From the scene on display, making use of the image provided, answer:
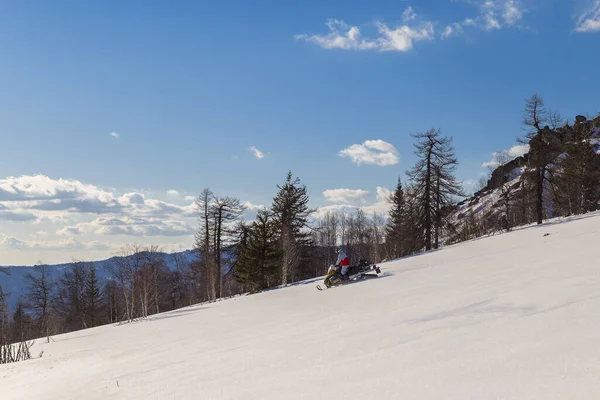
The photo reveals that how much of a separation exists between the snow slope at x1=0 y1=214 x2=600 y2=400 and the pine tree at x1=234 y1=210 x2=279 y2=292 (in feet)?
61.4

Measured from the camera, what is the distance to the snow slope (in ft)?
16.0

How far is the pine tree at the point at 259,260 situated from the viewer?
3200 centimetres

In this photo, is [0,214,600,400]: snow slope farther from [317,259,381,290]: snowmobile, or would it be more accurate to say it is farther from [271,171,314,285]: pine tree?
[271,171,314,285]: pine tree

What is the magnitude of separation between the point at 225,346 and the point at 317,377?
13.9 feet

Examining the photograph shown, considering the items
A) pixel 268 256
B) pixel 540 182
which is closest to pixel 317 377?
pixel 268 256

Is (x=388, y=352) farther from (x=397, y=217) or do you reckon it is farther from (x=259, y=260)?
(x=397, y=217)

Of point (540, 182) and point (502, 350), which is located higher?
point (540, 182)

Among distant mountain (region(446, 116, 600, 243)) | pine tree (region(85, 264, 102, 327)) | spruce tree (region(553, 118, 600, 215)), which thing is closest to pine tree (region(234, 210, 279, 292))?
distant mountain (region(446, 116, 600, 243))

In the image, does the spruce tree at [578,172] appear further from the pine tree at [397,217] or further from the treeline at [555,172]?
the pine tree at [397,217]

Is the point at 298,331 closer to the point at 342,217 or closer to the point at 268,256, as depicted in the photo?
the point at 268,256

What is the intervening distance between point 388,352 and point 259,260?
86.1ft

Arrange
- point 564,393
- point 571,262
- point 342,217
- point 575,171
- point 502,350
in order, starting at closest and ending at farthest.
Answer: point 564,393 < point 502,350 < point 571,262 < point 575,171 < point 342,217

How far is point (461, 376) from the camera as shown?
4.95 meters

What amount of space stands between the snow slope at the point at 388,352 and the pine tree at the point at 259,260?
61.4ft
